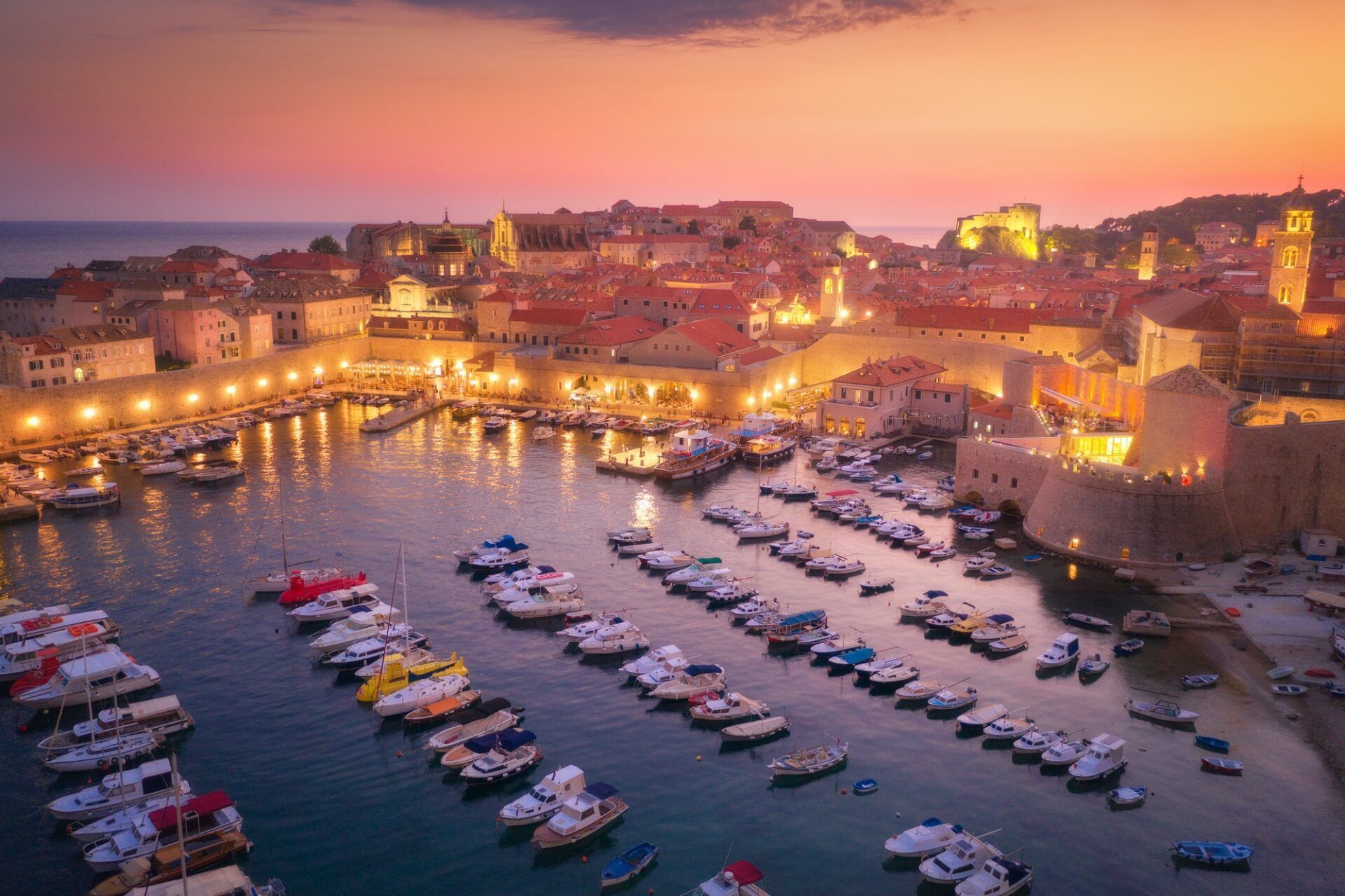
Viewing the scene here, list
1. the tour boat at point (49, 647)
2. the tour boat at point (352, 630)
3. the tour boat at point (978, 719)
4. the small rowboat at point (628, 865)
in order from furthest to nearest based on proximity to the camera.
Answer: the tour boat at point (352, 630), the tour boat at point (49, 647), the tour boat at point (978, 719), the small rowboat at point (628, 865)

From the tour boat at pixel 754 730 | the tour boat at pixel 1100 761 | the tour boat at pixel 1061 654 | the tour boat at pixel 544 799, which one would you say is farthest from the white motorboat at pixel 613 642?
the tour boat at pixel 1100 761

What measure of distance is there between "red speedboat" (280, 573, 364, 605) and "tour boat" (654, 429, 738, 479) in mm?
12746

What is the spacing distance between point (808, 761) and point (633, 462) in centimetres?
1899

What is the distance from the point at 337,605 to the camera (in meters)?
21.8

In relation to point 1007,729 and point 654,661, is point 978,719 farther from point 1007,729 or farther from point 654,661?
point 654,661

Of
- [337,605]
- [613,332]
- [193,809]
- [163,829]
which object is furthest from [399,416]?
[163,829]

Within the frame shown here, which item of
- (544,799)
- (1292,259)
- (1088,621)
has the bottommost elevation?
(544,799)

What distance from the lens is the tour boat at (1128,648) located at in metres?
20.1

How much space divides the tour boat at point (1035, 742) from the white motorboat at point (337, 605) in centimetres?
1325

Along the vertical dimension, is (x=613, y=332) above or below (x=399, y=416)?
above

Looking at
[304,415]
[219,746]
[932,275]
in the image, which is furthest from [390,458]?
[932,275]

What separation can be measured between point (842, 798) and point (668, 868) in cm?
319

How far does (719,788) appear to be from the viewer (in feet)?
51.8

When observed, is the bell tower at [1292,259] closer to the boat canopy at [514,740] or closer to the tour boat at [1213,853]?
the tour boat at [1213,853]
